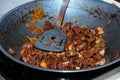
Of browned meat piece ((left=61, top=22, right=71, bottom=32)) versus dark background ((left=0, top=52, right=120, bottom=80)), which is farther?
browned meat piece ((left=61, top=22, right=71, bottom=32))

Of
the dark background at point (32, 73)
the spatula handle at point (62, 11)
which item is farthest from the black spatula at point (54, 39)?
the dark background at point (32, 73)

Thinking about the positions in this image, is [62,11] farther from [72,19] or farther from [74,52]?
[74,52]

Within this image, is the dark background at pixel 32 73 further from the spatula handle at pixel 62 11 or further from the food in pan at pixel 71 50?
the spatula handle at pixel 62 11

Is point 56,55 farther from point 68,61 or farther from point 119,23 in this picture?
point 119,23

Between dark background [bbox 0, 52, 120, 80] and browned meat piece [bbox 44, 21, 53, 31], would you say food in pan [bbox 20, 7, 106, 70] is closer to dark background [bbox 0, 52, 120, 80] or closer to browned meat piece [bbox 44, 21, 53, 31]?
browned meat piece [bbox 44, 21, 53, 31]

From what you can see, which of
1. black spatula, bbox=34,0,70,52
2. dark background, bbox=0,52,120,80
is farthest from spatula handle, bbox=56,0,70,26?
dark background, bbox=0,52,120,80

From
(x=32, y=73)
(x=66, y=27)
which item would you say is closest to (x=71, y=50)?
(x=66, y=27)
